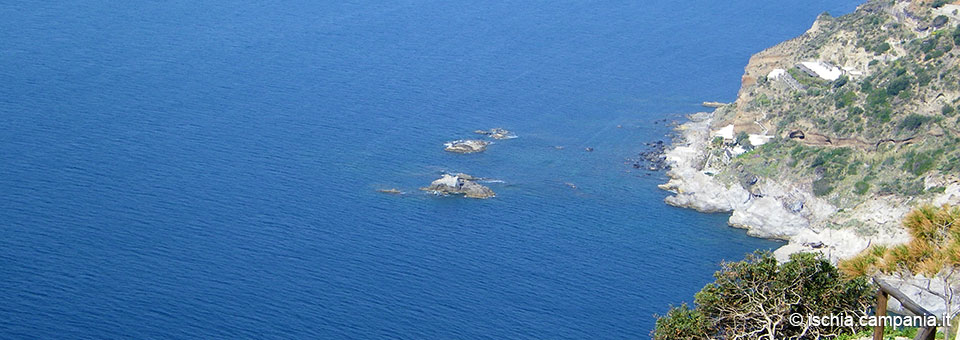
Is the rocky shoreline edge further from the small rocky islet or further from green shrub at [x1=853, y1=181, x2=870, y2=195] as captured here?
the small rocky islet

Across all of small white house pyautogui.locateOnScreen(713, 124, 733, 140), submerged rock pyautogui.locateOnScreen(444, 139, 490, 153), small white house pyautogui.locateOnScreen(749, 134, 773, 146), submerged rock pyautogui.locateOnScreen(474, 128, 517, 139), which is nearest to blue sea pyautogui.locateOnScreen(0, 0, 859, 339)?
submerged rock pyautogui.locateOnScreen(474, 128, 517, 139)

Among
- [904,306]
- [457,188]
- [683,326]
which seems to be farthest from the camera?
[457,188]

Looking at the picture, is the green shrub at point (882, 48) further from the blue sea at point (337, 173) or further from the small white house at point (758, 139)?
the blue sea at point (337, 173)

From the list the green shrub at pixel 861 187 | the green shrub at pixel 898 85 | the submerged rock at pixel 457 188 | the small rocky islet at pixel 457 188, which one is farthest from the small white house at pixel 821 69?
the submerged rock at pixel 457 188

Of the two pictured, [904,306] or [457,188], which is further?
[457,188]

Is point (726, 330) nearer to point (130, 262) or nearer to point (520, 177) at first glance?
point (130, 262)

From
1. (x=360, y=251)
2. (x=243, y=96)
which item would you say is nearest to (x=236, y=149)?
(x=243, y=96)

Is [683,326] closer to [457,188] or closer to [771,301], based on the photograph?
[771,301]

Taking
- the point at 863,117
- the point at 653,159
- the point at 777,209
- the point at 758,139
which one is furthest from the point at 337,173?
the point at 863,117
